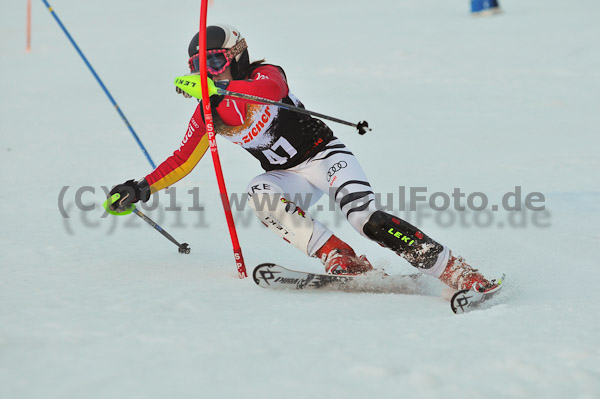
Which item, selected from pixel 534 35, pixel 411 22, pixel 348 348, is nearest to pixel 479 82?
pixel 534 35

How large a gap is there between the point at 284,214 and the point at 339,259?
368mm

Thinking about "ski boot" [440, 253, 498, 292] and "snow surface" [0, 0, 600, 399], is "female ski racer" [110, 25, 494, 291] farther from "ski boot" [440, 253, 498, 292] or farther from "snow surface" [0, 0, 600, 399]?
"snow surface" [0, 0, 600, 399]

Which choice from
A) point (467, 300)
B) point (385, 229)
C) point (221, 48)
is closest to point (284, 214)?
point (385, 229)

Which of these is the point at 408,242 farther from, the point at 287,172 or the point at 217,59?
the point at 217,59

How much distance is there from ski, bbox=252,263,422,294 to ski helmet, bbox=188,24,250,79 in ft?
3.49

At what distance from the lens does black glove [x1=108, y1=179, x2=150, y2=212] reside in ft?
11.3

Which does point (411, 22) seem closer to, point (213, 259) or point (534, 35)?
point (534, 35)

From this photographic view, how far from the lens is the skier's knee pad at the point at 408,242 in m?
3.13

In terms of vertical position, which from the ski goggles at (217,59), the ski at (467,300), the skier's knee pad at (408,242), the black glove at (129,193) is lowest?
the ski at (467,300)

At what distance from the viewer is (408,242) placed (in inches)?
124

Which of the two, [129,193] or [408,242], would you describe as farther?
[129,193]

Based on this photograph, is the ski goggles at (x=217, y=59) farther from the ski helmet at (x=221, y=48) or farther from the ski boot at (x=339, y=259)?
the ski boot at (x=339, y=259)

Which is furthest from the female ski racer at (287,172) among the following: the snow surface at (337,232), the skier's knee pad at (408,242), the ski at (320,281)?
the snow surface at (337,232)

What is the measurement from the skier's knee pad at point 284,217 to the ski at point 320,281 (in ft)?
0.89
